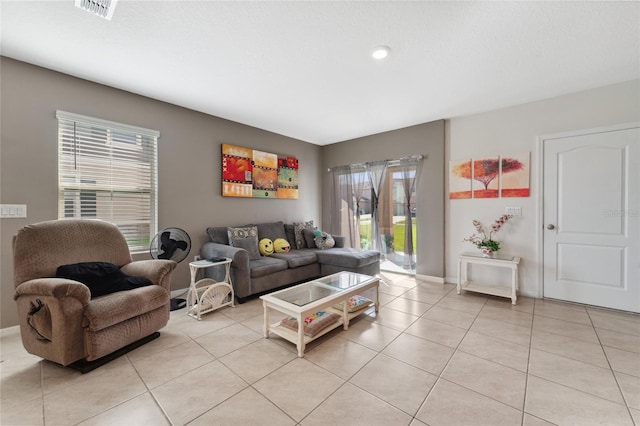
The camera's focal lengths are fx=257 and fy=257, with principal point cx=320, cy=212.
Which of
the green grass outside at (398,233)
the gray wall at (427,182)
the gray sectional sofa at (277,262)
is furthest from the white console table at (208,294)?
the gray wall at (427,182)

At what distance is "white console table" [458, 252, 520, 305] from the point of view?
10.1 ft

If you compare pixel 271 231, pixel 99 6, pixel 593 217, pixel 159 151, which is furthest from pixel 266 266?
pixel 593 217

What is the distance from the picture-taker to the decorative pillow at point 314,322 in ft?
7.15

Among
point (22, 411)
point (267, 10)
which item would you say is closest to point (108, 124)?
point (267, 10)

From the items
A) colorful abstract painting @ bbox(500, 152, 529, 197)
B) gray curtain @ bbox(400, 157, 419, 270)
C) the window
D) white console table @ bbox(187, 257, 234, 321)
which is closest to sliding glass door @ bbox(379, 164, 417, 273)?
gray curtain @ bbox(400, 157, 419, 270)

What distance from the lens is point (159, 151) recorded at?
3223 millimetres

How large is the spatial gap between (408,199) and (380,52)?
254cm

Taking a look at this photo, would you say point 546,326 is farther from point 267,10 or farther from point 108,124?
point 108,124

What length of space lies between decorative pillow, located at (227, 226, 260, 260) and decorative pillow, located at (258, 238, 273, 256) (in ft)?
0.47

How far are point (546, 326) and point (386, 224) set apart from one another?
97.9 inches

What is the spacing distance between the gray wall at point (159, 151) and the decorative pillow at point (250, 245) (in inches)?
22.9

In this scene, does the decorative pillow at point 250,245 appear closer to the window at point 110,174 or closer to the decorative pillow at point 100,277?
the window at point 110,174

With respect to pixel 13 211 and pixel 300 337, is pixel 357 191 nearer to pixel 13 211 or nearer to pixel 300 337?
pixel 300 337

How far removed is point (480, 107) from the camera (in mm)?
3424
